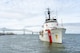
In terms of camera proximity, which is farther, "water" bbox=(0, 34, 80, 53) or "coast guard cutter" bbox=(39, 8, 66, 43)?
"coast guard cutter" bbox=(39, 8, 66, 43)

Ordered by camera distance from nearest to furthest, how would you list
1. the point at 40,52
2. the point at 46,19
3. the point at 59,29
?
1. the point at 40,52
2. the point at 59,29
3. the point at 46,19

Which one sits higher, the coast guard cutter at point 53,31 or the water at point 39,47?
the coast guard cutter at point 53,31

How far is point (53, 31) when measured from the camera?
2045 inches

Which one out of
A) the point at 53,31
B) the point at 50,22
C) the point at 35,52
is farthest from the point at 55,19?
the point at 35,52

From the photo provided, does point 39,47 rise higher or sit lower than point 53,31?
lower

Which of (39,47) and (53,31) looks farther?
(53,31)

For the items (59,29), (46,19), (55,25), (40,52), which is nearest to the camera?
(40,52)

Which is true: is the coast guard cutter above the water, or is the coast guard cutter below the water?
above

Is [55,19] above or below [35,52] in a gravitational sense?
above

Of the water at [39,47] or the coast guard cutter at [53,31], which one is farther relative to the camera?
the coast guard cutter at [53,31]

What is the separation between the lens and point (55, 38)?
52312 millimetres

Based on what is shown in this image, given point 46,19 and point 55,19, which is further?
point 46,19

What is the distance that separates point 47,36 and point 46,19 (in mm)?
6692

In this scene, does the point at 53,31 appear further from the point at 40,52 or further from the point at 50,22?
the point at 40,52
